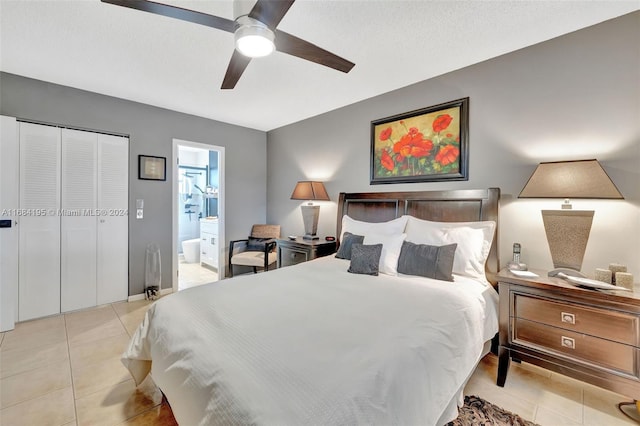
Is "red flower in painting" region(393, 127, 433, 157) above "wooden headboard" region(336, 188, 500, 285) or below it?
above

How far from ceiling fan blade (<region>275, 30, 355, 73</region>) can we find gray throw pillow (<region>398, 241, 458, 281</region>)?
1561 mm

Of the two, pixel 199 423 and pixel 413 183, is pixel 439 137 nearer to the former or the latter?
pixel 413 183

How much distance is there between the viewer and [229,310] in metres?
1.56

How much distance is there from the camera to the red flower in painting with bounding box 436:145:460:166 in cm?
273

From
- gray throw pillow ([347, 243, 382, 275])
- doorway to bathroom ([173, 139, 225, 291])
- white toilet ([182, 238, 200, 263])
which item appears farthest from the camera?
white toilet ([182, 238, 200, 263])

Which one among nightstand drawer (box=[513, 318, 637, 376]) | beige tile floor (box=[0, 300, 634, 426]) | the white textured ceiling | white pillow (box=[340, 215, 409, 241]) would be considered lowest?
beige tile floor (box=[0, 300, 634, 426])

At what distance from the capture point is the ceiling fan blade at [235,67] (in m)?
1.86

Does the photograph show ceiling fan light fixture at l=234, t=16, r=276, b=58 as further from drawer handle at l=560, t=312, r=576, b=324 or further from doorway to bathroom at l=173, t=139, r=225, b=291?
doorway to bathroom at l=173, t=139, r=225, b=291

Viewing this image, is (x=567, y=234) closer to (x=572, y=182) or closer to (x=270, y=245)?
(x=572, y=182)

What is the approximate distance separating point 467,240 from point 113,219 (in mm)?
4065

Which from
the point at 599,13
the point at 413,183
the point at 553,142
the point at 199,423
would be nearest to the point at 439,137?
the point at 413,183

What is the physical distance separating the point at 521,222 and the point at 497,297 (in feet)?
2.27

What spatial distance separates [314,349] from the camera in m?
1.16

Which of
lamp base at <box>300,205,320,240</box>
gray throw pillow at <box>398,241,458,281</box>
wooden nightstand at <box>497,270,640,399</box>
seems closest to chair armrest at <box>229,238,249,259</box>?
lamp base at <box>300,205,320,240</box>
